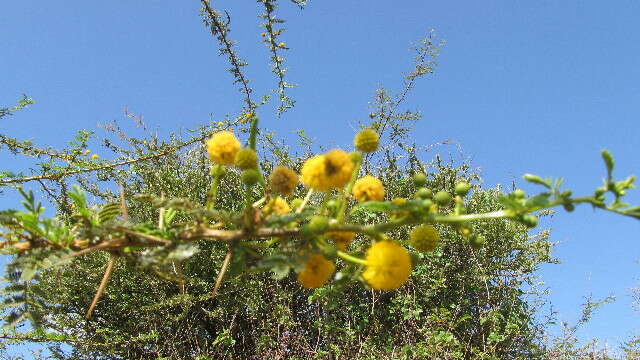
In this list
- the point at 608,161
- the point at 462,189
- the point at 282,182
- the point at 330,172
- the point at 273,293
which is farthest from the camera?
the point at 273,293

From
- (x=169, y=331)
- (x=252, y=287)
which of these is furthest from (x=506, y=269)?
(x=169, y=331)

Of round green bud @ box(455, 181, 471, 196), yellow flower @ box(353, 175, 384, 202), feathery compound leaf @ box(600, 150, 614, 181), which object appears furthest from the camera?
round green bud @ box(455, 181, 471, 196)

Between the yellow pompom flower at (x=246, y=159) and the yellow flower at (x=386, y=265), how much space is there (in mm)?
346

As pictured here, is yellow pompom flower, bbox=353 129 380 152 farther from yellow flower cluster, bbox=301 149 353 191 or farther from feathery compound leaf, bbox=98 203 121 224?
feathery compound leaf, bbox=98 203 121 224

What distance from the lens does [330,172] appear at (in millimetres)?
1003

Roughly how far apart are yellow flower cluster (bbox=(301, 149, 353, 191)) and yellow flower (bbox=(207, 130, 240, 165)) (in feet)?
0.60

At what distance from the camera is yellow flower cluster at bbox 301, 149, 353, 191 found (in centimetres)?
100

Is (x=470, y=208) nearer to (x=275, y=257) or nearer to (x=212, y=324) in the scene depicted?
(x=212, y=324)

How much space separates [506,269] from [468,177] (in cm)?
170

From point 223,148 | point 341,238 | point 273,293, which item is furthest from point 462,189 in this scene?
point 273,293

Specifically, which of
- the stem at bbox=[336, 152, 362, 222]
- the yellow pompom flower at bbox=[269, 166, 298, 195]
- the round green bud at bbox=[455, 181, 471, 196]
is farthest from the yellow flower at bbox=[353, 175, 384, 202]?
the round green bud at bbox=[455, 181, 471, 196]

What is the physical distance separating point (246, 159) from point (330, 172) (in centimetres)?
21

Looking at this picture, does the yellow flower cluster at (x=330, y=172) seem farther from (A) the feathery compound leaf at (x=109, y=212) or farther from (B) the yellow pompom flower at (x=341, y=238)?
(A) the feathery compound leaf at (x=109, y=212)

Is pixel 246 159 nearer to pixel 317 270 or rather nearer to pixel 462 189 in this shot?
pixel 317 270
